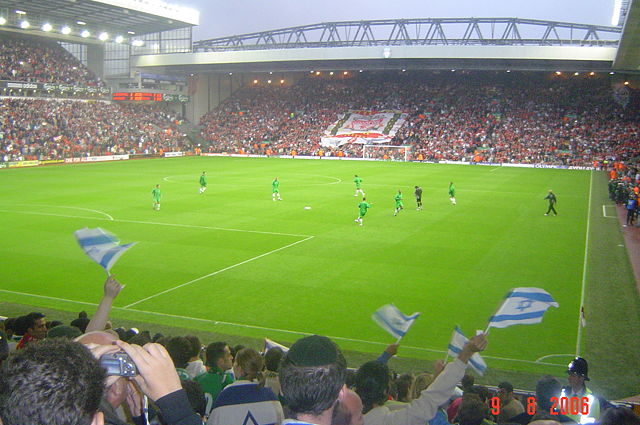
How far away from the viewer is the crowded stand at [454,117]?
67062 mm

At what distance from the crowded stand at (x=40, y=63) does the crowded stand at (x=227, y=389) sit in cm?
6480

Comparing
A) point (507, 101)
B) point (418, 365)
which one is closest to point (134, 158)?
point (507, 101)

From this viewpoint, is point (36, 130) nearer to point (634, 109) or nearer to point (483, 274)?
point (483, 274)

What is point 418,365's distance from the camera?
39.7 feet

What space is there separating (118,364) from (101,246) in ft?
19.0

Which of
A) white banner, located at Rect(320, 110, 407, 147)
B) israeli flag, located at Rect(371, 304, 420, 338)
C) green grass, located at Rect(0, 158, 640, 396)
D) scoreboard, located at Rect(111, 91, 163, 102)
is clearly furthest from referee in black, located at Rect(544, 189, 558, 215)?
scoreboard, located at Rect(111, 91, 163, 102)

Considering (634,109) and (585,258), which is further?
(634,109)

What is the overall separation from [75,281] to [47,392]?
1707 cm

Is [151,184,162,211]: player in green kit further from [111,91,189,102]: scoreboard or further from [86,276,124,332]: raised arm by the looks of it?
[111,91,189,102]: scoreboard

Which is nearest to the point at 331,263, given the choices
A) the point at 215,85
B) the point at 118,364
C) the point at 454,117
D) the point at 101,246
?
the point at 101,246

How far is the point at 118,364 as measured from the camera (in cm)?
275

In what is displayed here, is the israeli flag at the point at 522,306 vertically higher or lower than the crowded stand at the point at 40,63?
lower

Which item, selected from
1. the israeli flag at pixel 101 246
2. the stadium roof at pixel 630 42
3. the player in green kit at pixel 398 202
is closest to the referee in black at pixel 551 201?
the player in green kit at pixel 398 202

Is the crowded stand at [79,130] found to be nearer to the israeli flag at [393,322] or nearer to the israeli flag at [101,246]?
the israeli flag at [101,246]
